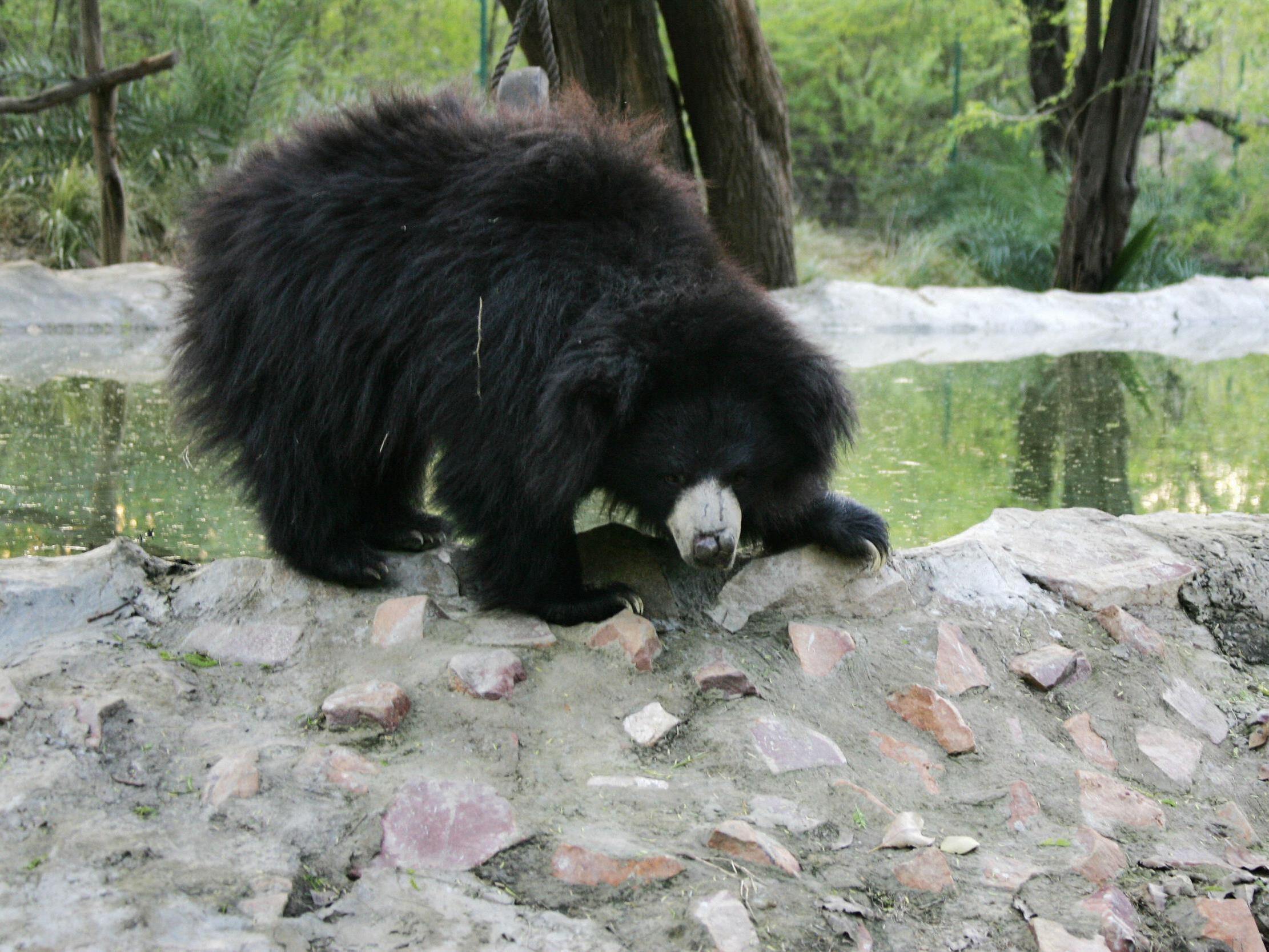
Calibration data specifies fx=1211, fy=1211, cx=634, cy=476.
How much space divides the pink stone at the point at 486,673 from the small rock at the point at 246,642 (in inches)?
12.6

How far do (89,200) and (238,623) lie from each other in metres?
8.71

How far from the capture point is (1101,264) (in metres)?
10.3

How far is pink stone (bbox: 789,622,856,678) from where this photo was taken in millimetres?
2189

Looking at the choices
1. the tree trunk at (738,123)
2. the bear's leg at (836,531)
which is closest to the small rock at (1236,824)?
the bear's leg at (836,531)

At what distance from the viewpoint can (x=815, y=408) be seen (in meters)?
2.29

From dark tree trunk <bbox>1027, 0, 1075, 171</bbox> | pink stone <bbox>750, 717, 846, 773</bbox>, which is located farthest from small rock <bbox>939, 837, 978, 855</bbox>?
dark tree trunk <bbox>1027, 0, 1075, 171</bbox>

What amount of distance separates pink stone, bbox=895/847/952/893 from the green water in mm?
1625

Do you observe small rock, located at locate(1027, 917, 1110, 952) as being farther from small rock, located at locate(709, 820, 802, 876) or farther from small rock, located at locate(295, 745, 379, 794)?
small rock, located at locate(295, 745, 379, 794)

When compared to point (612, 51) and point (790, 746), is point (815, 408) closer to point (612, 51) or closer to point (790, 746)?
point (790, 746)

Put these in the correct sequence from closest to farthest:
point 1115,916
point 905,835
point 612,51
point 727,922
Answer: point 727,922 → point 1115,916 → point 905,835 → point 612,51

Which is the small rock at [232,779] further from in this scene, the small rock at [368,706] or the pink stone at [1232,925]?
the pink stone at [1232,925]

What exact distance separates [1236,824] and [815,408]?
99 centimetres

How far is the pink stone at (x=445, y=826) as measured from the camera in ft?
5.01

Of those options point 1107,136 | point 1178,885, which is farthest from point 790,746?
point 1107,136
